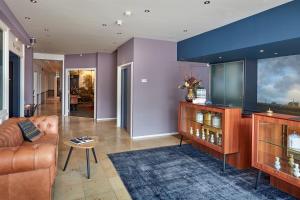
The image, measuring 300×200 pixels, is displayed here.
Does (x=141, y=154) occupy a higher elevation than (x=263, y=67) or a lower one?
lower

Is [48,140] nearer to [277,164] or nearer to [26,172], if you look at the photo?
[26,172]

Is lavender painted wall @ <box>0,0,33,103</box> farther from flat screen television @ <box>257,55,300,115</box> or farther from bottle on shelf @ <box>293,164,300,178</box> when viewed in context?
flat screen television @ <box>257,55,300,115</box>

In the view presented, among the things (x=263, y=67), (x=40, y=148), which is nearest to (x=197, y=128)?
(x=263, y=67)

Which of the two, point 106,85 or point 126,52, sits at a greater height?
point 126,52

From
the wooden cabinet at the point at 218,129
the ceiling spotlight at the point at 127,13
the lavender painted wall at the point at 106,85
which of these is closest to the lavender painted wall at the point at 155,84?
the wooden cabinet at the point at 218,129

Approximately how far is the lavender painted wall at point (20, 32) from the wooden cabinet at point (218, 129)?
3986mm

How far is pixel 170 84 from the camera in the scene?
6277mm

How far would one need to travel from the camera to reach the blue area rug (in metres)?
2.84

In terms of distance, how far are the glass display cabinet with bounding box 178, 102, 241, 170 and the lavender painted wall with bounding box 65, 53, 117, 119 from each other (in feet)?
15.2

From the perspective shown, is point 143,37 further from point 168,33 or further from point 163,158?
point 163,158

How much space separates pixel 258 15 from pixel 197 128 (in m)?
2.50

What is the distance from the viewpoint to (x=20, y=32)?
5.11m

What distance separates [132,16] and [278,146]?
340 centimetres

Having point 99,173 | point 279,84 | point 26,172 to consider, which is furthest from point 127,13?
point 279,84
